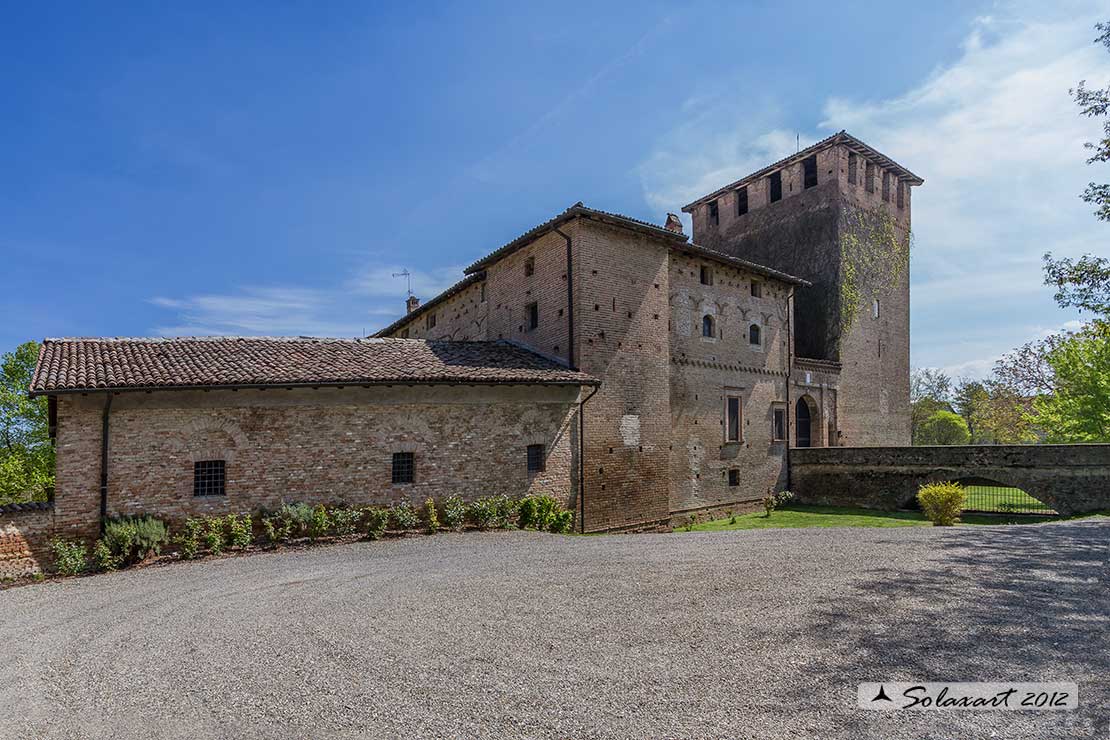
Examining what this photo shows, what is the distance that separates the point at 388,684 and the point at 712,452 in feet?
53.3

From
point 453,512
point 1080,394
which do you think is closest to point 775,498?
point 453,512

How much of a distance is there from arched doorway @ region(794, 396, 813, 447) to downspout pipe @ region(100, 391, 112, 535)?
22.2 meters

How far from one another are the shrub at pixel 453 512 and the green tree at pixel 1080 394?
28145mm

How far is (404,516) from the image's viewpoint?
42.4ft

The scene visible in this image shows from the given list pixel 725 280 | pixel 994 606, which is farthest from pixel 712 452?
pixel 994 606

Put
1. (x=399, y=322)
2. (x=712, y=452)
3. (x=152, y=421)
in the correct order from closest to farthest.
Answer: (x=152, y=421), (x=712, y=452), (x=399, y=322)

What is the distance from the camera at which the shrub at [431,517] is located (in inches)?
517

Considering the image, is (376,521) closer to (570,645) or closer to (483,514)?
(483,514)

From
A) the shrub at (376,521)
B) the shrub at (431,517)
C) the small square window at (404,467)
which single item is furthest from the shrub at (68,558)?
the shrub at (431,517)

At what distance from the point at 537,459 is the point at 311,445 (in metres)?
5.45

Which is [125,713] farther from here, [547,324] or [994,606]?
[547,324]

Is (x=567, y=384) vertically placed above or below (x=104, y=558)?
above

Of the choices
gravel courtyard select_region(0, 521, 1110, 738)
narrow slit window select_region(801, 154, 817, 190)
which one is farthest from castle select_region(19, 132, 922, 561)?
gravel courtyard select_region(0, 521, 1110, 738)

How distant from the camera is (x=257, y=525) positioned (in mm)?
12062
